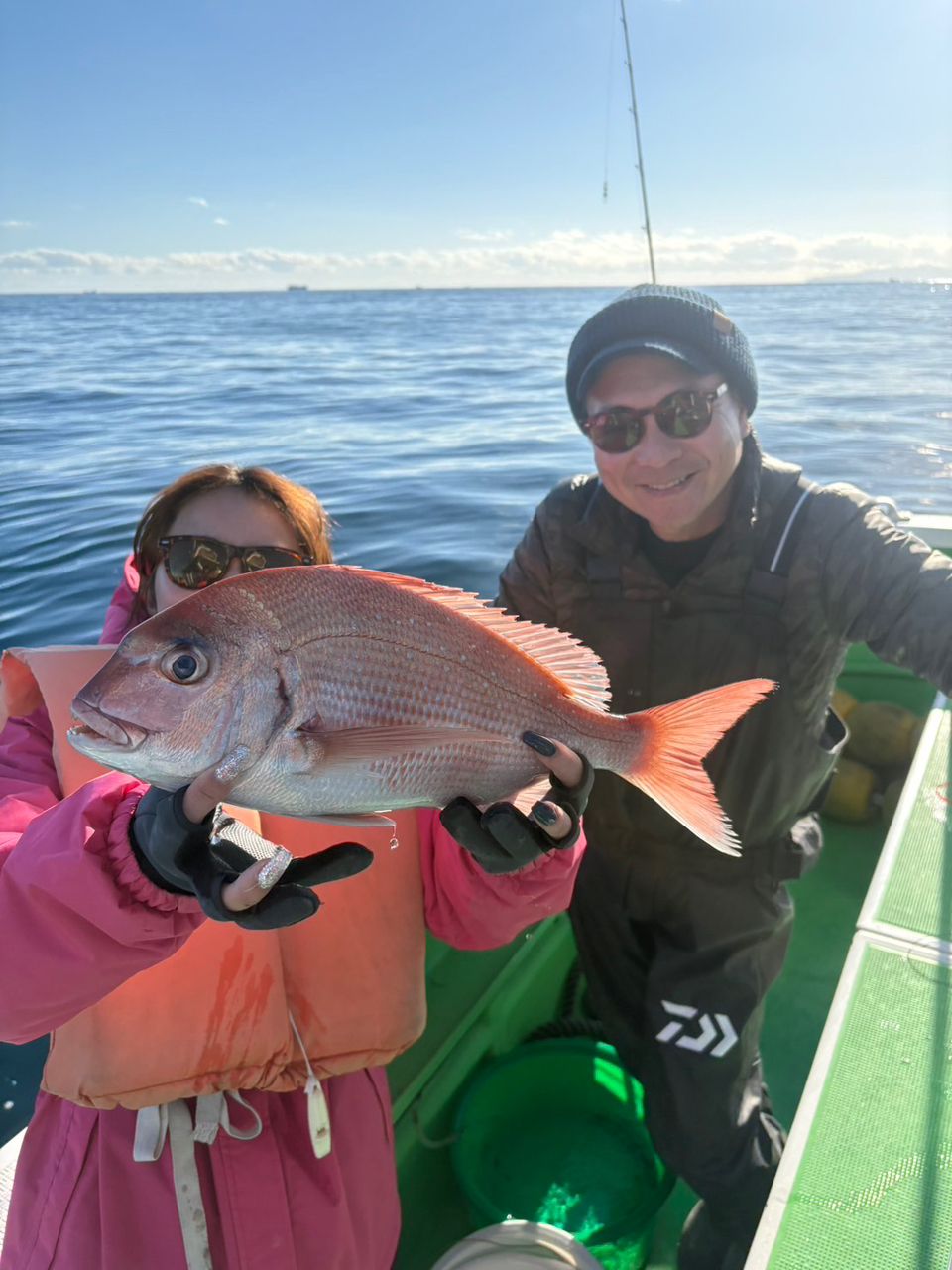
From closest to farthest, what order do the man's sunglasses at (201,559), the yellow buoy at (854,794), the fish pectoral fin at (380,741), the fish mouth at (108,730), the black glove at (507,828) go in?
the fish mouth at (108,730) → the fish pectoral fin at (380,741) → the black glove at (507,828) → the man's sunglasses at (201,559) → the yellow buoy at (854,794)

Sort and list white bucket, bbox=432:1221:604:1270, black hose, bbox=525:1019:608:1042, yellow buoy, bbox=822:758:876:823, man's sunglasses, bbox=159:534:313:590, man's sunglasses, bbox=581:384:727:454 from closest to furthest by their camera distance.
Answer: man's sunglasses, bbox=159:534:313:590, white bucket, bbox=432:1221:604:1270, man's sunglasses, bbox=581:384:727:454, black hose, bbox=525:1019:608:1042, yellow buoy, bbox=822:758:876:823

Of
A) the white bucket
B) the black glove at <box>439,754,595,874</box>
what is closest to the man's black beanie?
the black glove at <box>439,754,595,874</box>

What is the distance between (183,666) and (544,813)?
75cm

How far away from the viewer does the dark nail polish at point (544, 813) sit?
1700 millimetres

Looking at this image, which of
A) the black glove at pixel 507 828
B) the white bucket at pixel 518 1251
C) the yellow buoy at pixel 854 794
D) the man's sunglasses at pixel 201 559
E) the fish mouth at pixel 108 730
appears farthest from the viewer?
the yellow buoy at pixel 854 794

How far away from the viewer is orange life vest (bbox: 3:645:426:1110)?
71.3 inches

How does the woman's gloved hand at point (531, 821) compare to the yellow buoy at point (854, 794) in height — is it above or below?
above

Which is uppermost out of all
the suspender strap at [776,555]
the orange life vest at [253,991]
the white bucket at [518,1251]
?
the suspender strap at [776,555]

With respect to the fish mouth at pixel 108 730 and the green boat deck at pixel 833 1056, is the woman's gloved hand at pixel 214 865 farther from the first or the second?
the green boat deck at pixel 833 1056

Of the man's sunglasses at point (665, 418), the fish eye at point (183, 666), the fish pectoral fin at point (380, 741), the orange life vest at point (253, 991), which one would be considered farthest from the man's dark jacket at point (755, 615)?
the fish eye at point (183, 666)

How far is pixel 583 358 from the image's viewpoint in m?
2.72

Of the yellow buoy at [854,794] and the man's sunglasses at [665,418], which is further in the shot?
the yellow buoy at [854,794]

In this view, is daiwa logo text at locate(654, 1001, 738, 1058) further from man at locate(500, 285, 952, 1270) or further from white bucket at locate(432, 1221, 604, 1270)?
white bucket at locate(432, 1221, 604, 1270)

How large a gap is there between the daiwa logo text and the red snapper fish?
3.49 feet
